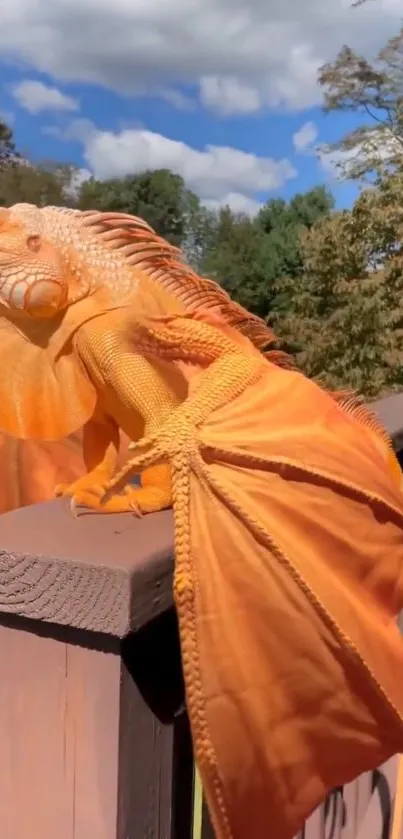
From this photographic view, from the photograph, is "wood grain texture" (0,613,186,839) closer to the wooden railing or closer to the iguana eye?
the wooden railing

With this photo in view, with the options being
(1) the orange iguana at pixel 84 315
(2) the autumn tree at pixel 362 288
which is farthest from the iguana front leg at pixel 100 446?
(2) the autumn tree at pixel 362 288

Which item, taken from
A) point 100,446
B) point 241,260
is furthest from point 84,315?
point 241,260

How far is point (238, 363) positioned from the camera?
0.92 m

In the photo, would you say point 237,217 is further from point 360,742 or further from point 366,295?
point 360,742

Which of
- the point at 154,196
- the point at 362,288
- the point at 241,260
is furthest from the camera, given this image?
the point at 154,196

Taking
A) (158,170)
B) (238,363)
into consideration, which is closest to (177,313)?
(238,363)

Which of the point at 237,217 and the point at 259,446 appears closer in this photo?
the point at 259,446

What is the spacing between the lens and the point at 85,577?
73 cm

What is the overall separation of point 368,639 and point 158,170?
556 inches

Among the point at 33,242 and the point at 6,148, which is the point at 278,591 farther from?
the point at 6,148

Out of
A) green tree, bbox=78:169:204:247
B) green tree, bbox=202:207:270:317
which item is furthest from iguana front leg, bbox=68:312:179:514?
green tree, bbox=78:169:204:247

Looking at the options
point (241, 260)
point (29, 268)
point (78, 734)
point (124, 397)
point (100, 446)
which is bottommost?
point (241, 260)

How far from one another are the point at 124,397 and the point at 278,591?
361 mm

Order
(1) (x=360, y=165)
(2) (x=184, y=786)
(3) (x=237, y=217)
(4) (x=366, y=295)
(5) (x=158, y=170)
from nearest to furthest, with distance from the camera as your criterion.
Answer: (2) (x=184, y=786) → (4) (x=366, y=295) → (1) (x=360, y=165) → (5) (x=158, y=170) → (3) (x=237, y=217)
